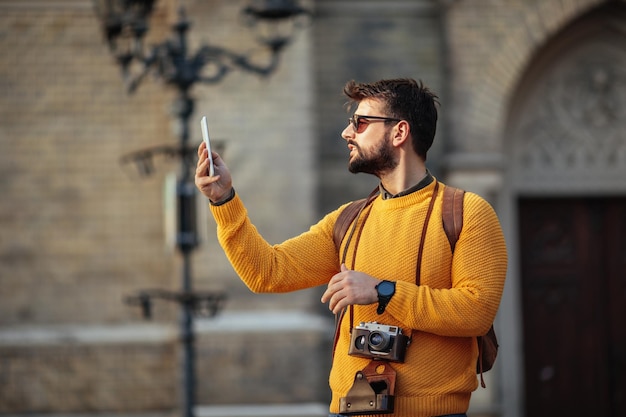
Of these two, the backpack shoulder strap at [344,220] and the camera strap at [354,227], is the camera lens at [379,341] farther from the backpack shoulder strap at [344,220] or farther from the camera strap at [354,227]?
the backpack shoulder strap at [344,220]

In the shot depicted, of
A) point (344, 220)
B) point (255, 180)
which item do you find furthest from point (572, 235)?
point (344, 220)

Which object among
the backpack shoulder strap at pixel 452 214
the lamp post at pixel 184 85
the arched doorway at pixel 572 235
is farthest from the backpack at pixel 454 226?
the arched doorway at pixel 572 235

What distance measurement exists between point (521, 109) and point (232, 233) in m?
8.00

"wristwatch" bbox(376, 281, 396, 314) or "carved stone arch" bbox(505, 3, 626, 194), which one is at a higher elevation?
"carved stone arch" bbox(505, 3, 626, 194)

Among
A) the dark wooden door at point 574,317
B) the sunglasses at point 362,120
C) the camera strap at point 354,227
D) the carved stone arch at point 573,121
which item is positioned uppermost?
the carved stone arch at point 573,121

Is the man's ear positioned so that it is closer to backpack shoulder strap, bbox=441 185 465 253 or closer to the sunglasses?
the sunglasses

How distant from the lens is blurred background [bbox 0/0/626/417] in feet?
33.6

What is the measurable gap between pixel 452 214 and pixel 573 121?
8.04 metres

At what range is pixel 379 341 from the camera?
3508 mm

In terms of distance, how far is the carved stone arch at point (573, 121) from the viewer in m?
11.3

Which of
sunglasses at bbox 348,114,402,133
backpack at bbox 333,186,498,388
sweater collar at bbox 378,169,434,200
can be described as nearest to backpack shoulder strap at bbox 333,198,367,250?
backpack at bbox 333,186,498,388

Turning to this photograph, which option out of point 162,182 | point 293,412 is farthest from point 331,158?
point 293,412

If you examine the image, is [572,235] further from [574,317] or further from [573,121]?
[573,121]

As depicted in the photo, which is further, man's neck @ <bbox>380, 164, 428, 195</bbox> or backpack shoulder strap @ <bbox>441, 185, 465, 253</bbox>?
man's neck @ <bbox>380, 164, 428, 195</bbox>
